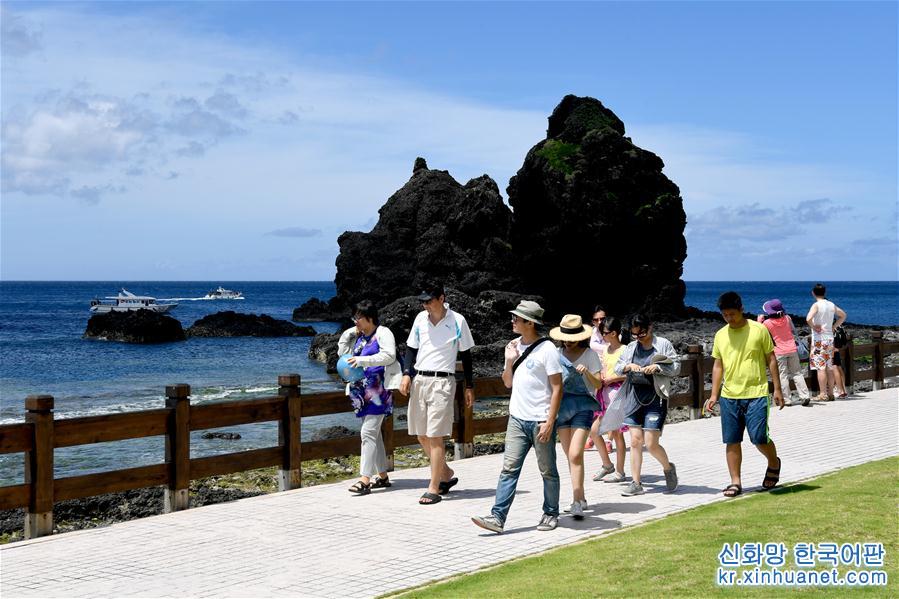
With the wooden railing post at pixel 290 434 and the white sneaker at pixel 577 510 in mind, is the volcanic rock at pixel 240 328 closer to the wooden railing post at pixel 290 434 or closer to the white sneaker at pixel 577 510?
the wooden railing post at pixel 290 434

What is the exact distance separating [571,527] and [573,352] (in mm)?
1691

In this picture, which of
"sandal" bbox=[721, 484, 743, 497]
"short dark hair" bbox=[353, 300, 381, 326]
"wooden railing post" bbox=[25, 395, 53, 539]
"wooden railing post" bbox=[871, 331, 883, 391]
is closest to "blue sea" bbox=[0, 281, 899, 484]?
"wooden railing post" bbox=[25, 395, 53, 539]

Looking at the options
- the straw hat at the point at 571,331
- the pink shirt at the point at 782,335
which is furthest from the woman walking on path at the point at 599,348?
the pink shirt at the point at 782,335

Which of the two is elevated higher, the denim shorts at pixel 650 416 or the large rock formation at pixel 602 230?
the large rock formation at pixel 602 230

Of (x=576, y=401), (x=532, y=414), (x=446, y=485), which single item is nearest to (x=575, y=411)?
(x=576, y=401)

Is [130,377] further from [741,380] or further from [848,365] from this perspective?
[741,380]

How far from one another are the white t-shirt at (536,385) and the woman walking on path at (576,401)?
13.5 inches

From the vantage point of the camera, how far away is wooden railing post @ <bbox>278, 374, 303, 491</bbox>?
39.7 feet

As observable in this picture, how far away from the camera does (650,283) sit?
82.1m

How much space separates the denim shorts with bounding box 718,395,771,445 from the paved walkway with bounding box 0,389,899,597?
0.79 metres

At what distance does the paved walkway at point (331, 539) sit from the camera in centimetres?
798

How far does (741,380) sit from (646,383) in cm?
102

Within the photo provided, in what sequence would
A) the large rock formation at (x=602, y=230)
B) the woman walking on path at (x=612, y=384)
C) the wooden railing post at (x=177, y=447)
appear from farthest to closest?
1. the large rock formation at (x=602, y=230)
2. the woman walking on path at (x=612, y=384)
3. the wooden railing post at (x=177, y=447)

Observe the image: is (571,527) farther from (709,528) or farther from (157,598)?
(157,598)
